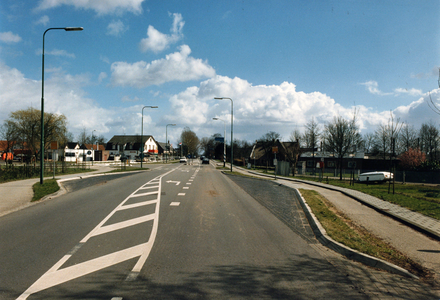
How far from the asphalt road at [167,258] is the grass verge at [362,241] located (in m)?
0.64

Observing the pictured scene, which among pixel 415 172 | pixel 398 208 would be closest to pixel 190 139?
pixel 415 172

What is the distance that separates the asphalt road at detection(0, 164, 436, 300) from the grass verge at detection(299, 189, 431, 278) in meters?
0.64

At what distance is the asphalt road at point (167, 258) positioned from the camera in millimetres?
4340

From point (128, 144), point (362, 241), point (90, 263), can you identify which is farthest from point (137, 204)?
point (128, 144)

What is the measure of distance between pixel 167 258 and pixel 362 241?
4.79m

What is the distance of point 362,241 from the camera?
7.05 meters

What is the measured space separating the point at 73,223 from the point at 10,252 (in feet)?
8.14

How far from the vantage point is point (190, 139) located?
426 ft

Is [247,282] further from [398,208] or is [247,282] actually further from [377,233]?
[398,208]

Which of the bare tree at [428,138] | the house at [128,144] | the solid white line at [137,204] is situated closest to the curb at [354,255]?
the solid white line at [137,204]

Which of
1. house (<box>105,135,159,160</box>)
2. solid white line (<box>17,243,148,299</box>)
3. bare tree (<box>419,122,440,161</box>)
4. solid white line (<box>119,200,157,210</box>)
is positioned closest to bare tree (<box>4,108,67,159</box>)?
solid white line (<box>119,200,157,210</box>)

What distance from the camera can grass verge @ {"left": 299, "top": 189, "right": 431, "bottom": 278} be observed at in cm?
574

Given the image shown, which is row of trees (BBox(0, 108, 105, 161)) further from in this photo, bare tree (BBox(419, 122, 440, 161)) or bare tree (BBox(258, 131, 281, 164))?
bare tree (BBox(419, 122, 440, 161))

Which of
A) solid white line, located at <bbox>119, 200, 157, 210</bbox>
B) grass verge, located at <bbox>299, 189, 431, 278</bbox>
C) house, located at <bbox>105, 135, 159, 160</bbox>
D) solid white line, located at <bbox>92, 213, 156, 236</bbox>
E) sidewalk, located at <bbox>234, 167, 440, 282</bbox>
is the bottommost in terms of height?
sidewalk, located at <bbox>234, 167, 440, 282</bbox>
